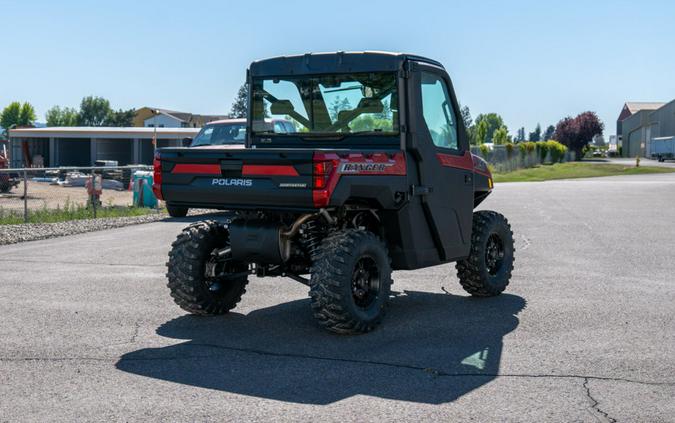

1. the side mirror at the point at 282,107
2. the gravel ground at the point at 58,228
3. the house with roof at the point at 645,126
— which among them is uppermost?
the house with roof at the point at 645,126

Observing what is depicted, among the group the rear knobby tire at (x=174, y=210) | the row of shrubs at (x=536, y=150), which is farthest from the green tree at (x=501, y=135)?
the rear knobby tire at (x=174, y=210)

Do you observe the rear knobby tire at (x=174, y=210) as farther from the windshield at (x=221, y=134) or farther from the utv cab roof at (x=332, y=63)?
the windshield at (x=221, y=134)

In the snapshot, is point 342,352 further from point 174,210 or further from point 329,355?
point 174,210

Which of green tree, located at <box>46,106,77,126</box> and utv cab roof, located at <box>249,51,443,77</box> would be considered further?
green tree, located at <box>46,106,77,126</box>

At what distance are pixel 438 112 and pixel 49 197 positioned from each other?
14.7m

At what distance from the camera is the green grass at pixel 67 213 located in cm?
2066

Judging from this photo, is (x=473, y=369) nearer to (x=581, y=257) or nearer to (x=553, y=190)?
(x=581, y=257)

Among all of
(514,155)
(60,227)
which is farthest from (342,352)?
(514,155)

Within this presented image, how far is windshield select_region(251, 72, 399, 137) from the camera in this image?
9.07 metres

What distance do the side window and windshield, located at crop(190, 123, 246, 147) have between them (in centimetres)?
1121

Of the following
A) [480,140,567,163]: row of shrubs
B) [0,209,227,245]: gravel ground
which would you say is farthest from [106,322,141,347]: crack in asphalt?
[480,140,567,163]: row of shrubs

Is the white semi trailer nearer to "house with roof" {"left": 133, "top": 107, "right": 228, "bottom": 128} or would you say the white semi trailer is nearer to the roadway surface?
"house with roof" {"left": 133, "top": 107, "right": 228, "bottom": 128}

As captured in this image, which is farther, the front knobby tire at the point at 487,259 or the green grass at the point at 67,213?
the green grass at the point at 67,213

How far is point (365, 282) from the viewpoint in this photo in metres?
8.51
